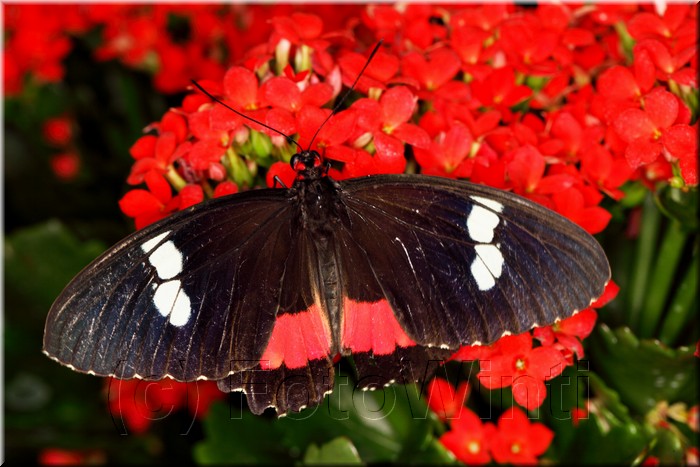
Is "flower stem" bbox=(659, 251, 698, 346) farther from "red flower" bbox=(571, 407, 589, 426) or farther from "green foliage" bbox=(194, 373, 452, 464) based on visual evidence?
"green foliage" bbox=(194, 373, 452, 464)

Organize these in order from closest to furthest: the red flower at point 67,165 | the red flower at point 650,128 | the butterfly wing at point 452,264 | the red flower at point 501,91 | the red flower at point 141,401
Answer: the butterfly wing at point 452,264 < the red flower at point 650,128 < the red flower at point 501,91 < the red flower at point 141,401 < the red flower at point 67,165

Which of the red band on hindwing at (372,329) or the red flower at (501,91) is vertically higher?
the red flower at (501,91)

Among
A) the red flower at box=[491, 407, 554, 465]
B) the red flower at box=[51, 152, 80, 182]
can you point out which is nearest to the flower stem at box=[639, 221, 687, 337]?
the red flower at box=[491, 407, 554, 465]

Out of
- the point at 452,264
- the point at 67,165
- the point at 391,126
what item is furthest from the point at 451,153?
the point at 67,165

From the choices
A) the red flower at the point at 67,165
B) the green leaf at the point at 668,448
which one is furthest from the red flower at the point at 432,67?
the red flower at the point at 67,165

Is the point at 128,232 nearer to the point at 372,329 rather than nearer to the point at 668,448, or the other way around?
the point at 372,329

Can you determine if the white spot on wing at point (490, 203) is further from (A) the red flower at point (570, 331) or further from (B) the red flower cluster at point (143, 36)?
(B) the red flower cluster at point (143, 36)

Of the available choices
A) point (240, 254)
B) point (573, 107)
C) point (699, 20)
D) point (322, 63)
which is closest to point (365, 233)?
point (240, 254)
